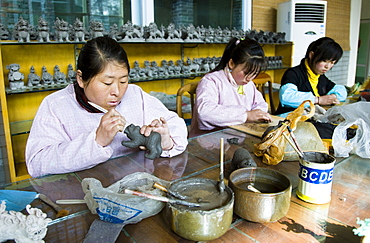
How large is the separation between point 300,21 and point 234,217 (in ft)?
14.6

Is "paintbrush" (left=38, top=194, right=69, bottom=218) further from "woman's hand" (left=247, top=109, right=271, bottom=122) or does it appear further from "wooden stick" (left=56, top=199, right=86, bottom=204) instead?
"woman's hand" (left=247, top=109, right=271, bottom=122)

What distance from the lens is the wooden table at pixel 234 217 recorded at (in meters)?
0.73

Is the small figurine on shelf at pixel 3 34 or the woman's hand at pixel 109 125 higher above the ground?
the small figurine on shelf at pixel 3 34

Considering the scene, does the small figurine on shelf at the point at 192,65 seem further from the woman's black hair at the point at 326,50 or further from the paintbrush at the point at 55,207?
the paintbrush at the point at 55,207

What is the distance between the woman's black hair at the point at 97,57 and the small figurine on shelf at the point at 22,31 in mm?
1519

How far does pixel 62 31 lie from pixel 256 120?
1.91 meters

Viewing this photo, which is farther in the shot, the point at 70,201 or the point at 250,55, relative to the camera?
the point at 250,55

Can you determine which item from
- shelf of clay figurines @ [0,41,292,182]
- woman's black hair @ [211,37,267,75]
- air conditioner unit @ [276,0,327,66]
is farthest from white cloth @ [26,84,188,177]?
air conditioner unit @ [276,0,327,66]

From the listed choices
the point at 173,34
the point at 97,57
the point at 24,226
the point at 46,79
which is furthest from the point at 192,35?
the point at 24,226

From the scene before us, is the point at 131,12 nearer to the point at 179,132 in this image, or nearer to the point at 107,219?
the point at 179,132

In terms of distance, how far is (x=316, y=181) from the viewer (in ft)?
2.83

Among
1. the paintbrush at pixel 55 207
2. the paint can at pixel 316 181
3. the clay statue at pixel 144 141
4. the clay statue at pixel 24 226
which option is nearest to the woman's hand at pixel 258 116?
the clay statue at pixel 144 141

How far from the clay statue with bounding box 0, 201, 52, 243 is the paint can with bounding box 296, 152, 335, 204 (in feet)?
2.26

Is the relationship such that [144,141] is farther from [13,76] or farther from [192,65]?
[192,65]
